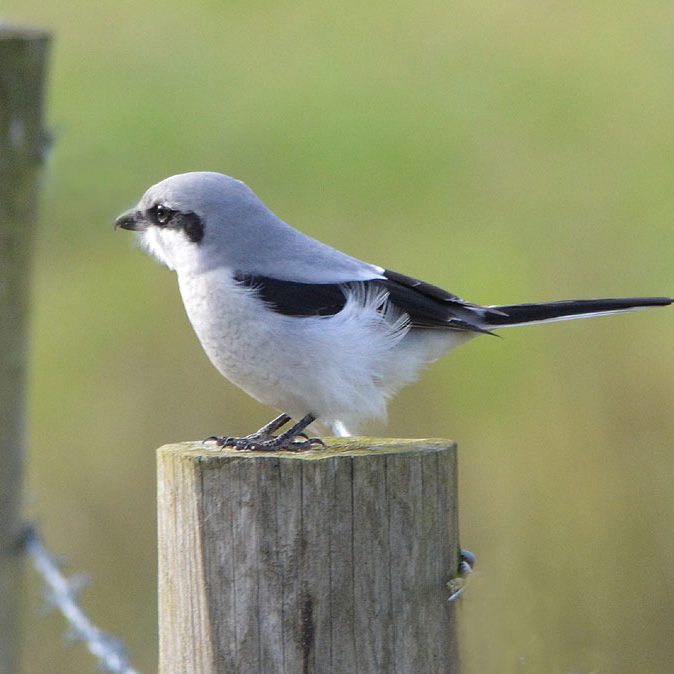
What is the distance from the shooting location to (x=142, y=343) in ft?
18.9

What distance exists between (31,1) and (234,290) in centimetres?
720

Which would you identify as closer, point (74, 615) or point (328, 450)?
point (328, 450)

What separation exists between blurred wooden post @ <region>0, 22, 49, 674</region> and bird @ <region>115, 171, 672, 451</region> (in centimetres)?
49

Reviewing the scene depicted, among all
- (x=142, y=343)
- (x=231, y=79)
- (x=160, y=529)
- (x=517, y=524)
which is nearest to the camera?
(x=160, y=529)

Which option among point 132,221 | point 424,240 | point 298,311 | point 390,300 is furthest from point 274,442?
point 424,240

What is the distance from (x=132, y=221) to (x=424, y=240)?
3.20 m

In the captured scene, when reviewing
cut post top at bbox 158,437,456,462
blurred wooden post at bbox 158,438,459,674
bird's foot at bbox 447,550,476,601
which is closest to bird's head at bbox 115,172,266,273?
cut post top at bbox 158,437,456,462

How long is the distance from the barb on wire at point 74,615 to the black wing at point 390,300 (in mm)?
926

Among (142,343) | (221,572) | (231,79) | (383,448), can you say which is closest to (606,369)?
(142,343)

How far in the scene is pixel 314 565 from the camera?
6.43 feet

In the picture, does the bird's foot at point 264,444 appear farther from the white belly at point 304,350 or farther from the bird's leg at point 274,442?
the white belly at point 304,350

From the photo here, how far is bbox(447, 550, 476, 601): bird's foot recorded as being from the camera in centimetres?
207

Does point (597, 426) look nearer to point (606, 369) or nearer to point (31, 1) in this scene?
point (606, 369)

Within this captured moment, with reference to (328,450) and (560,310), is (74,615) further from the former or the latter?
(560,310)
